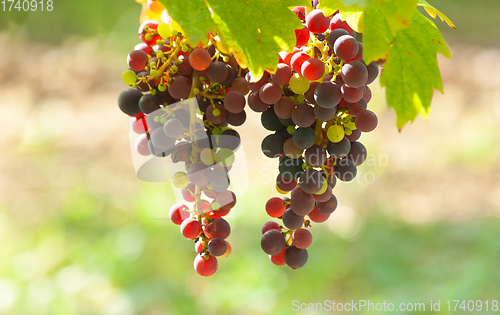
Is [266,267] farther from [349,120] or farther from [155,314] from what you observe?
[349,120]

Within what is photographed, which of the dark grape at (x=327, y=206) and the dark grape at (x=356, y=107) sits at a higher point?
the dark grape at (x=356, y=107)

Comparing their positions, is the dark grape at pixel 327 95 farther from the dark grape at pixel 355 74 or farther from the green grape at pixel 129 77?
the green grape at pixel 129 77

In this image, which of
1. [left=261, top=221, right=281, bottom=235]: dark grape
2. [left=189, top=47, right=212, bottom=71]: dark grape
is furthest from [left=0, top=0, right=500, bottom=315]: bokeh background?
[left=189, top=47, right=212, bottom=71]: dark grape

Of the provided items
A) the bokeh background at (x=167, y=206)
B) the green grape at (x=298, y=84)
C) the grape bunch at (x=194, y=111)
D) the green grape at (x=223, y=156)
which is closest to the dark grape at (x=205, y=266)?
the grape bunch at (x=194, y=111)

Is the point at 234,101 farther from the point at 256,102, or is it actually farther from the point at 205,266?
the point at 205,266

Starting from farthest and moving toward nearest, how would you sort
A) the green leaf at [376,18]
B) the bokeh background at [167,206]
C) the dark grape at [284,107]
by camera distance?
1. the bokeh background at [167,206]
2. the dark grape at [284,107]
3. the green leaf at [376,18]

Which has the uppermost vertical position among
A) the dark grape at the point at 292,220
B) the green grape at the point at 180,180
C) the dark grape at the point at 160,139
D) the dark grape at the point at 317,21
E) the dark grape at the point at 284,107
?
the dark grape at the point at 317,21

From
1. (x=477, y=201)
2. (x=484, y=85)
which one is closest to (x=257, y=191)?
(x=477, y=201)
